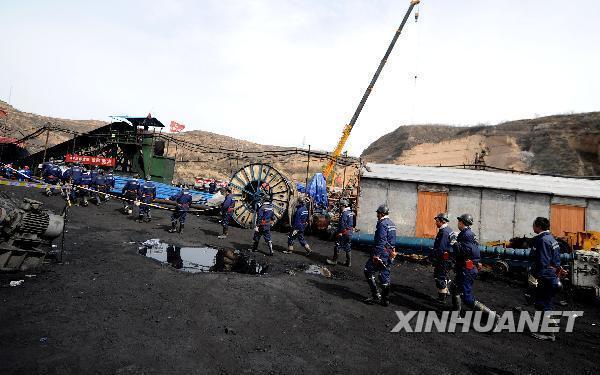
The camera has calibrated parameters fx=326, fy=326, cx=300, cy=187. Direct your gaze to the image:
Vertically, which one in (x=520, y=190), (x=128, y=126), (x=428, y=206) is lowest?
(x=428, y=206)

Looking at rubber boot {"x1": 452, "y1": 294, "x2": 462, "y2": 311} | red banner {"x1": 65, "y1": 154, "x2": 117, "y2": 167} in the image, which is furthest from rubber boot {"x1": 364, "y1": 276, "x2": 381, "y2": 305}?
red banner {"x1": 65, "y1": 154, "x2": 117, "y2": 167}

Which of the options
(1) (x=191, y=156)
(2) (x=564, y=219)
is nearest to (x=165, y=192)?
(2) (x=564, y=219)

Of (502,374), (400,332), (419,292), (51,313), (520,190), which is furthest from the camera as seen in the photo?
(520,190)

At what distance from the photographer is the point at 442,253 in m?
7.44

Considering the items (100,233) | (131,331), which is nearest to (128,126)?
(100,233)

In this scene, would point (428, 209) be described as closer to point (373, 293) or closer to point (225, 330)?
point (373, 293)

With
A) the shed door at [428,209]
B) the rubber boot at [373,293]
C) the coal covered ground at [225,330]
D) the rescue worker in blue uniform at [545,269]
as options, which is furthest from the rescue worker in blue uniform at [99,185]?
the rescue worker in blue uniform at [545,269]

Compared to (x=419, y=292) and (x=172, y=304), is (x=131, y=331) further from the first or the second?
(x=419, y=292)

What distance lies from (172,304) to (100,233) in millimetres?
7255

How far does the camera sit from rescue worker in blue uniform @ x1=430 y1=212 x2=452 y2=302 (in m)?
7.40

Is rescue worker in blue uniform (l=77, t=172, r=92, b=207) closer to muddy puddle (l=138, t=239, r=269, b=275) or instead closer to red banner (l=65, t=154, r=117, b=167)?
red banner (l=65, t=154, r=117, b=167)

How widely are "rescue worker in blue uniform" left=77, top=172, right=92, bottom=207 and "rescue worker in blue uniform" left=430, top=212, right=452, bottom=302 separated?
1669 centimetres

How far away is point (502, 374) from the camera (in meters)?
4.54

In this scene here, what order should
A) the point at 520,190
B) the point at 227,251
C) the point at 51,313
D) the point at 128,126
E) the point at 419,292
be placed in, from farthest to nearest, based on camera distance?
1. the point at 128,126
2. the point at 520,190
3. the point at 227,251
4. the point at 419,292
5. the point at 51,313
